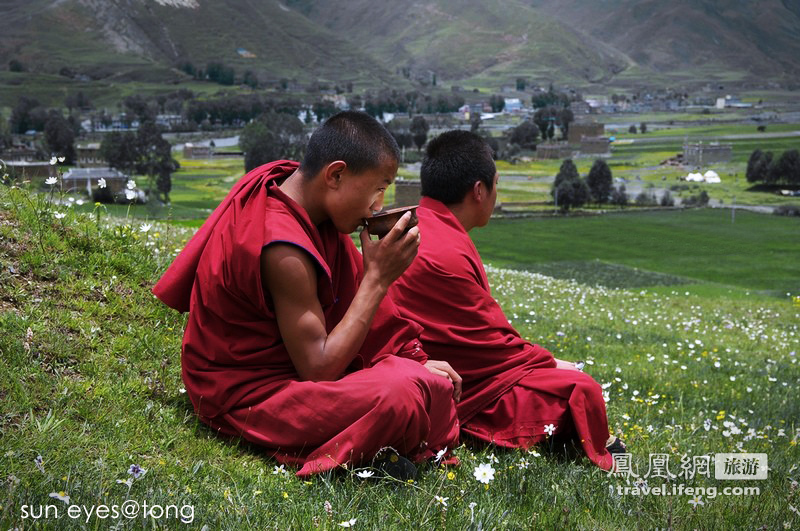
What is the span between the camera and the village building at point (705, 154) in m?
120

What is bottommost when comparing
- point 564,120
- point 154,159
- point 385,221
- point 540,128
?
point 154,159

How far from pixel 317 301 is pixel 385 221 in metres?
0.50

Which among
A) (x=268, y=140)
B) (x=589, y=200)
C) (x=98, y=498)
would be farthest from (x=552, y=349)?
(x=268, y=140)

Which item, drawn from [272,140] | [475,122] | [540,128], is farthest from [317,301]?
[540,128]

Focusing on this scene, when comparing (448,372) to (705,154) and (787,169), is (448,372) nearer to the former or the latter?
(787,169)

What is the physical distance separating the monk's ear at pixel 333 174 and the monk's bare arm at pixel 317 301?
294 mm

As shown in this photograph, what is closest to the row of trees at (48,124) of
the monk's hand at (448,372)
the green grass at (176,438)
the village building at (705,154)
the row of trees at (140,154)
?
the row of trees at (140,154)

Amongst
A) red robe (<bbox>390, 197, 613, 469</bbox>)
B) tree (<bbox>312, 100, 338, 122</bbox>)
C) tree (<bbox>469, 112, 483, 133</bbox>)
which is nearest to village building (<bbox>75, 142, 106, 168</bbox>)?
tree (<bbox>312, 100, 338, 122</bbox>)

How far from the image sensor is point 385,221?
151 inches

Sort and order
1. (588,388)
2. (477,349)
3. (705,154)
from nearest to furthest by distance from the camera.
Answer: (588,388)
(477,349)
(705,154)

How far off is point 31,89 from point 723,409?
17211cm

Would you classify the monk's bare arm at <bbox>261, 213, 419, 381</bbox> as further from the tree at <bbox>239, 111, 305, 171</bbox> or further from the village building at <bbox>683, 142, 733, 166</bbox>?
the village building at <bbox>683, 142, 733, 166</bbox>

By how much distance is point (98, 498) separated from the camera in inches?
111

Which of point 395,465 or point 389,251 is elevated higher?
point 389,251
